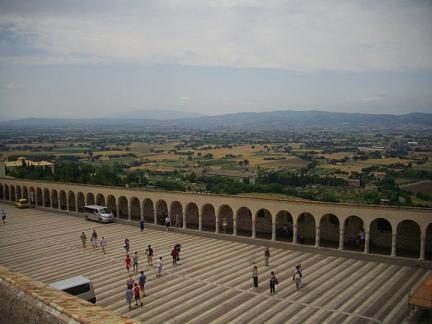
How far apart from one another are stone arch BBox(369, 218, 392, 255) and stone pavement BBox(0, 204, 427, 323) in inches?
96.3

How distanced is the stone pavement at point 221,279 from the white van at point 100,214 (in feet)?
11.9

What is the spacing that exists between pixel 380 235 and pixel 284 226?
5.77 meters

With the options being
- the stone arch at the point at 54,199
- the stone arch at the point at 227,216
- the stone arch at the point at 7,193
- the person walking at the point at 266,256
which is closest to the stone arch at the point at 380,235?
the person walking at the point at 266,256

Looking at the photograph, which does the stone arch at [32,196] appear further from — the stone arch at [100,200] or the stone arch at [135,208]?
the stone arch at [135,208]

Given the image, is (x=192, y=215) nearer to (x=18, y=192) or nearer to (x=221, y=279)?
(x=221, y=279)

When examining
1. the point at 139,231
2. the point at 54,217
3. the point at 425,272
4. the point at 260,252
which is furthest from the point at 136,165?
the point at 425,272

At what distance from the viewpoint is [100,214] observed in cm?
3275

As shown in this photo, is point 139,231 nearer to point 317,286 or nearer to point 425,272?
point 317,286

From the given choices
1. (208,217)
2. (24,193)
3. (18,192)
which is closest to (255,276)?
(208,217)

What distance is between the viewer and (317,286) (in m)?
18.2

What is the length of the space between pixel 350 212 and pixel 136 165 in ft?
270

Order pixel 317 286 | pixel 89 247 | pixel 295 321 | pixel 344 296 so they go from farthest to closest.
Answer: pixel 89 247 < pixel 317 286 < pixel 344 296 < pixel 295 321

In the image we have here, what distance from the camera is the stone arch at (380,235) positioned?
23.2 meters

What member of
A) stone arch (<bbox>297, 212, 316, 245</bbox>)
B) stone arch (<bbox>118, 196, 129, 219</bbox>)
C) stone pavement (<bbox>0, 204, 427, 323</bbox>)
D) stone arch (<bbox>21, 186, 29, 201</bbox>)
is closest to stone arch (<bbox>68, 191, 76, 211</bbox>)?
stone arch (<bbox>21, 186, 29, 201</bbox>)
